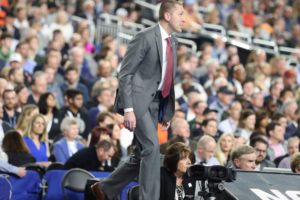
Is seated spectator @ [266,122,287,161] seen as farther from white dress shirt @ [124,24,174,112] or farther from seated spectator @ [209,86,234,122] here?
white dress shirt @ [124,24,174,112]

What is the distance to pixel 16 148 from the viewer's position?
9.86m

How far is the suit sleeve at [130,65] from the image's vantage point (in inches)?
271

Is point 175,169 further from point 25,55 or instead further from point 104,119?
point 25,55

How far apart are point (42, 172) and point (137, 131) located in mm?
2759

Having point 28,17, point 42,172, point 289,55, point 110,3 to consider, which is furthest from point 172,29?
point 289,55

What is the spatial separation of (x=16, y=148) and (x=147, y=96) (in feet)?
11.0

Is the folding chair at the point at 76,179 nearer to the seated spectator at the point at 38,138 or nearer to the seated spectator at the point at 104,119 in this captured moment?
the seated spectator at the point at 38,138

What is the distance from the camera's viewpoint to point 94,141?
10797mm

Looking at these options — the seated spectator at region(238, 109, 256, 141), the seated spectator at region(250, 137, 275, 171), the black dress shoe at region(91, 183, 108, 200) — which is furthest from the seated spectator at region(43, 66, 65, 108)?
the black dress shoe at region(91, 183, 108, 200)

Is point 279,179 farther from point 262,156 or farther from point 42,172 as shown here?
point 262,156

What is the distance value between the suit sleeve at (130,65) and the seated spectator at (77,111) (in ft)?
18.2

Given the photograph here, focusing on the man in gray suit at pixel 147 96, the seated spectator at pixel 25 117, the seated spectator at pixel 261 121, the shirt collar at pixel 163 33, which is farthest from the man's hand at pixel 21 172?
the seated spectator at pixel 261 121

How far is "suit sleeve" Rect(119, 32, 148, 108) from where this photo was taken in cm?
689

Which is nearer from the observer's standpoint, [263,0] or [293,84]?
[293,84]
